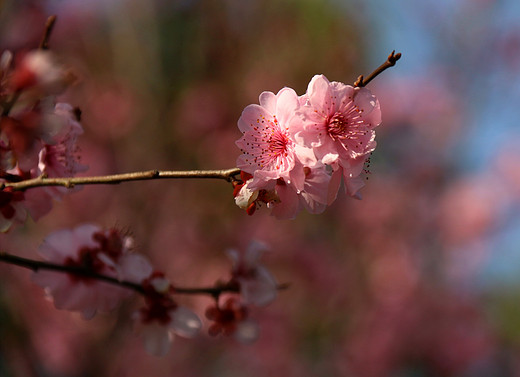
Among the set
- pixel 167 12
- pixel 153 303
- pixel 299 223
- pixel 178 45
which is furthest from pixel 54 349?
pixel 153 303

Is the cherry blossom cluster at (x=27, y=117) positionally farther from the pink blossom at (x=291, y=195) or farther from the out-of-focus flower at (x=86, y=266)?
the pink blossom at (x=291, y=195)

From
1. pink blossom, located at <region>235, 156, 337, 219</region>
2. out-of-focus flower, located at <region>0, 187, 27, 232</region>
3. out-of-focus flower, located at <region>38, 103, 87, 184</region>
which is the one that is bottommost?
pink blossom, located at <region>235, 156, 337, 219</region>

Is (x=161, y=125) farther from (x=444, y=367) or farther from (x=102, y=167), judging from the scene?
(x=444, y=367)

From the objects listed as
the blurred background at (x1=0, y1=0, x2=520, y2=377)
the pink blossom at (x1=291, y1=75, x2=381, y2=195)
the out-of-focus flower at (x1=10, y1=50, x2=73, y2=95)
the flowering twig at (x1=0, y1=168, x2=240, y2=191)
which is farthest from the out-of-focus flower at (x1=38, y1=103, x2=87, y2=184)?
the blurred background at (x1=0, y1=0, x2=520, y2=377)

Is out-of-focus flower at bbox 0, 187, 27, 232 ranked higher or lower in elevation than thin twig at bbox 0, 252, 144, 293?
higher

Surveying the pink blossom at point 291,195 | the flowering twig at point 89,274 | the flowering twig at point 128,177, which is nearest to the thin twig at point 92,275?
the flowering twig at point 89,274

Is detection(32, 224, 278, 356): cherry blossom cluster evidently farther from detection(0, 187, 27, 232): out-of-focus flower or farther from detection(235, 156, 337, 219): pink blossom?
detection(235, 156, 337, 219): pink blossom

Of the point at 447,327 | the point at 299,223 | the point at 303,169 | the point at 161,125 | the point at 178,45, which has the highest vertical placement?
the point at 178,45
